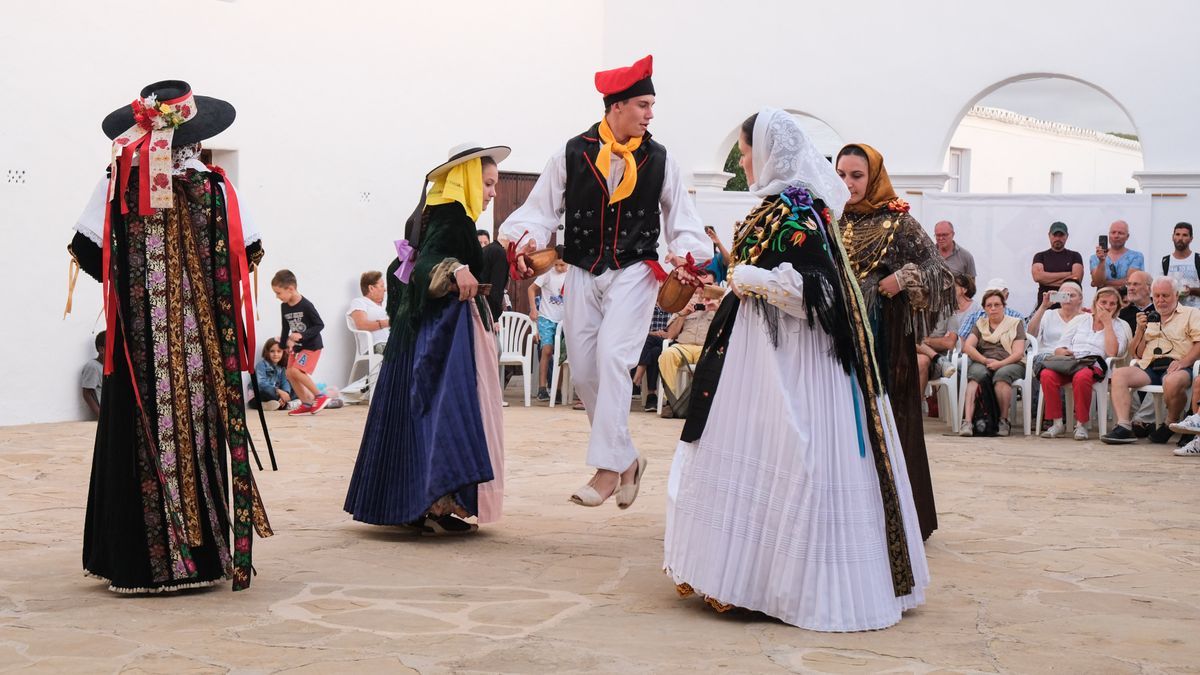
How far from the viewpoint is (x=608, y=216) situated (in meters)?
6.08

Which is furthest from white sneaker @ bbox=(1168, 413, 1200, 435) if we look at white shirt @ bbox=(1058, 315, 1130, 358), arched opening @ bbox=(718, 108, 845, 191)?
arched opening @ bbox=(718, 108, 845, 191)

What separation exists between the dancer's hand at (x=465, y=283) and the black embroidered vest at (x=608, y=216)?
46cm

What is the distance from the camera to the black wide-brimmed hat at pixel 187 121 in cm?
479

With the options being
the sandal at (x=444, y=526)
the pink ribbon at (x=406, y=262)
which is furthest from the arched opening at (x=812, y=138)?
the sandal at (x=444, y=526)

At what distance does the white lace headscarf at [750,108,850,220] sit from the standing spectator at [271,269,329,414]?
26.0 feet

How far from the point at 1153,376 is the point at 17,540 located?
26.0 ft

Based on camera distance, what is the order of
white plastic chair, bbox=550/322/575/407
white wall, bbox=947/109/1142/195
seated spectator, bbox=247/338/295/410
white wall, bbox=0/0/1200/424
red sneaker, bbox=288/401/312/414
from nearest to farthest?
white wall, bbox=0/0/1200/424
red sneaker, bbox=288/401/312/414
seated spectator, bbox=247/338/295/410
white plastic chair, bbox=550/322/575/407
white wall, bbox=947/109/1142/195

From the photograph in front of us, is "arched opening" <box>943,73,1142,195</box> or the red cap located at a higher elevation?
"arched opening" <box>943,73,1142,195</box>

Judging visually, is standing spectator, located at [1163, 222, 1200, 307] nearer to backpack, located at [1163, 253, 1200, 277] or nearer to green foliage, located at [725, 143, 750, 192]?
backpack, located at [1163, 253, 1200, 277]

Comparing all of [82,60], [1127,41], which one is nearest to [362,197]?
[82,60]

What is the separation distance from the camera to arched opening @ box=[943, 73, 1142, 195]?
25.7m

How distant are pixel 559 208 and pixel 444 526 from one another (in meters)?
1.46

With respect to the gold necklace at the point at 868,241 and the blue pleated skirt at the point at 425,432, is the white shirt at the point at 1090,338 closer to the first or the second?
the gold necklace at the point at 868,241

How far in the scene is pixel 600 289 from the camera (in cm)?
603
